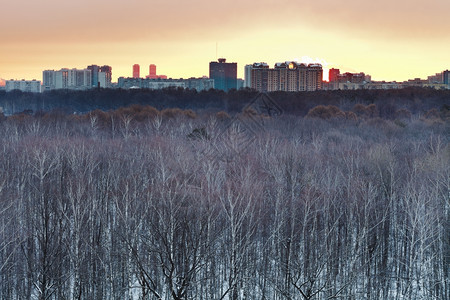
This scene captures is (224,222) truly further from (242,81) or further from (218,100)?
(242,81)

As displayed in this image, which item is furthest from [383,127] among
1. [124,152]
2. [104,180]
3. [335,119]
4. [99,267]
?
[99,267]

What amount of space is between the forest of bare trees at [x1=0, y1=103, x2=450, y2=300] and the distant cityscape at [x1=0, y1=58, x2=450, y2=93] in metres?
66.7

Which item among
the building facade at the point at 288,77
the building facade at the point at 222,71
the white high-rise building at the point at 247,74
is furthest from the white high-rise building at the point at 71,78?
the building facade at the point at 288,77

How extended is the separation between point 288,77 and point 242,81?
1216 inches

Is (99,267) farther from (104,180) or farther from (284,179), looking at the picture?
(284,179)

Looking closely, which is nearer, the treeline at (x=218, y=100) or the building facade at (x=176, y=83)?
the treeline at (x=218, y=100)

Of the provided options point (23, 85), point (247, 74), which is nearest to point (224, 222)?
point (247, 74)

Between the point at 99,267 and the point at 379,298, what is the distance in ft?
28.8

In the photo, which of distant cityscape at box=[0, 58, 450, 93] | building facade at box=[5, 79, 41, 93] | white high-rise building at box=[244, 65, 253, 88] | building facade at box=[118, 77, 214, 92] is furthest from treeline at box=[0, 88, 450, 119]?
building facade at box=[5, 79, 41, 93]

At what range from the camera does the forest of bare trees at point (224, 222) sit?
646 inches

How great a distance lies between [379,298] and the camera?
58.0 ft

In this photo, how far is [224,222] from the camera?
1980cm

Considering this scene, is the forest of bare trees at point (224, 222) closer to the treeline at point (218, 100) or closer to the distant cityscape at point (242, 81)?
the treeline at point (218, 100)

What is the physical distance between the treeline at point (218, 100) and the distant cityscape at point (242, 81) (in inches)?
598
